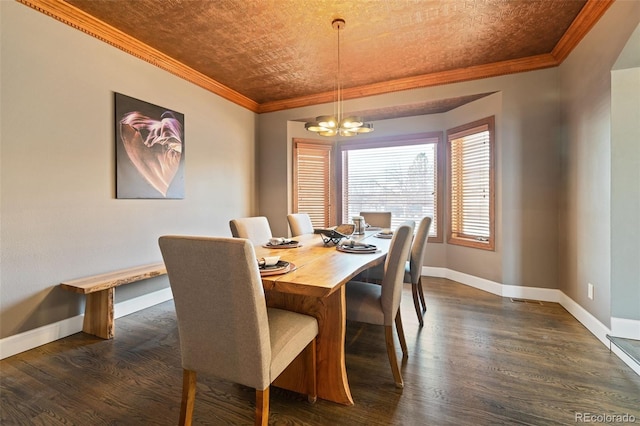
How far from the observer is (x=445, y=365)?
2.01 m

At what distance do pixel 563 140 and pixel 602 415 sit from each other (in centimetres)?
273

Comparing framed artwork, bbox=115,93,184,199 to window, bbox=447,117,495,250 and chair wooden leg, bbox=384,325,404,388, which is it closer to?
chair wooden leg, bbox=384,325,404,388

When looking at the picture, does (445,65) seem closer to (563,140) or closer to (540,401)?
(563,140)

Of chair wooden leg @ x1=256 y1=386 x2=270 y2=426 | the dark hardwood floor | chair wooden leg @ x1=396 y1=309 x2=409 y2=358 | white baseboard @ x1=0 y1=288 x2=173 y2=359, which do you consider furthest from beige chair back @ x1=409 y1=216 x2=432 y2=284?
white baseboard @ x1=0 y1=288 x2=173 y2=359

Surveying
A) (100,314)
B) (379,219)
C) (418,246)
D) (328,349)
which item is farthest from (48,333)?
(379,219)

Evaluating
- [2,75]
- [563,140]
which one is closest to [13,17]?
[2,75]

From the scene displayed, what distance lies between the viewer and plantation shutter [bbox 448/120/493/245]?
3.70 metres

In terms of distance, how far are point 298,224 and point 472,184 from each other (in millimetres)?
2442

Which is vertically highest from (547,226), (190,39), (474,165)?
(190,39)

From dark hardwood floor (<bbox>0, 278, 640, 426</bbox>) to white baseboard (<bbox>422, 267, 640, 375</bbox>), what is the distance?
0.08 metres

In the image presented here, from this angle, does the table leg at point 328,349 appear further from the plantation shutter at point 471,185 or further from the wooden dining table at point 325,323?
the plantation shutter at point 471,185

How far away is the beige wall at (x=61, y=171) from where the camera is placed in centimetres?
217

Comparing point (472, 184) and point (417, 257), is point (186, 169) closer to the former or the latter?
point (417, 257)

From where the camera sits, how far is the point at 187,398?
4.46 feet
